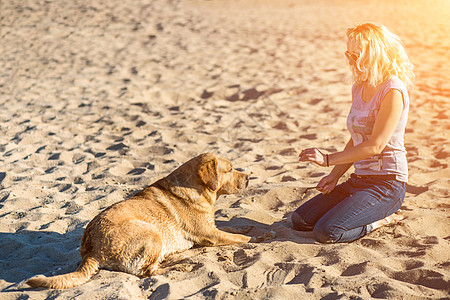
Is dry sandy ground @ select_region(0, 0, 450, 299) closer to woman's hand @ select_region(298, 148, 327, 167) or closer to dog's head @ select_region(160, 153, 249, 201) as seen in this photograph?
dog's head @ select_region(160, 153, 249, 201)

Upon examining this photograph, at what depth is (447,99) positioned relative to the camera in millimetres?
9242

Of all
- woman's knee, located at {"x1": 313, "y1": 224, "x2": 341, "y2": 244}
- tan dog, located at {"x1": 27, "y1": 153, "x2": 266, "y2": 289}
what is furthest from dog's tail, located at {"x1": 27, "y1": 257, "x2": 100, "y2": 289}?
woman's knee, located at {"x1": 313, "y1": 224, "x2": 341, "y2": 244}

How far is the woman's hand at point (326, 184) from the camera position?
5.07 m

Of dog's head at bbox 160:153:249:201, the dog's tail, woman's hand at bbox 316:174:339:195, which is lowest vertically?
the dog's tail

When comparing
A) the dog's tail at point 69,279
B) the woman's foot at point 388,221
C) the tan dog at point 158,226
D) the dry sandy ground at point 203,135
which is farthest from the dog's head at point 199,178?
the woman's foot at point 388,221

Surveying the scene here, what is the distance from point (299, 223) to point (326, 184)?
0.53m

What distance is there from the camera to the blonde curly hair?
4500 millimetres

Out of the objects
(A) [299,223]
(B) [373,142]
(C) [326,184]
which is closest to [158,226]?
(A) [299,223]

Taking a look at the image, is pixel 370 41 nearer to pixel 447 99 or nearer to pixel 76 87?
pixel 447 99

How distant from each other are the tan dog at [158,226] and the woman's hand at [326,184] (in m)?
0.81

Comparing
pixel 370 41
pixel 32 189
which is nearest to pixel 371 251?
pixel 370 41

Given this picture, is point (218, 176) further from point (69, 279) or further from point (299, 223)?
point (69, 279)

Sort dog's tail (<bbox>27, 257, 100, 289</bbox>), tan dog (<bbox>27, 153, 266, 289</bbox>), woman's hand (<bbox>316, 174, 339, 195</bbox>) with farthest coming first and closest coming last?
woman's hand (<bbox>316, 174, 339, 195</bbox>) < tan dog (<bbox>27, 153, 266, 289</bbox>) < dog's tail (<bbox>27, 257, 100, 289</bbox>)

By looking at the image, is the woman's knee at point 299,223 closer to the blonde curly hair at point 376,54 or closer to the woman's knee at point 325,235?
the woman's knee at point 325,235
